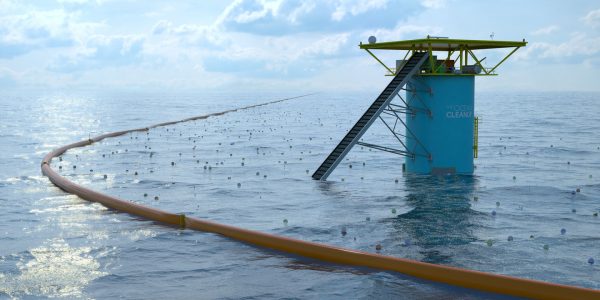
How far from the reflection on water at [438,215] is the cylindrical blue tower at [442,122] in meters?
1.17

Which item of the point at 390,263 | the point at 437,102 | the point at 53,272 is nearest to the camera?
the point at 390,263

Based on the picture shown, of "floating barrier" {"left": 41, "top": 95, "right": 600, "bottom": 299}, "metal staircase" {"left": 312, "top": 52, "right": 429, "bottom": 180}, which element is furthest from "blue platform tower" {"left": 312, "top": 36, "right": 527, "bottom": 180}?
"floating barrier" {"left": 41, "top": 95, "right": 600, "bottom": 299}

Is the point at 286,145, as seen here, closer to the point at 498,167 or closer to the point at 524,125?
the point at 498,167

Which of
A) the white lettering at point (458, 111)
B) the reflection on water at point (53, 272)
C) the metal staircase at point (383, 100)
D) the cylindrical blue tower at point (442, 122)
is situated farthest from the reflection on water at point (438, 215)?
the reflection on water at point (53, 272)

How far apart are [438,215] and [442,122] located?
11.3 metres

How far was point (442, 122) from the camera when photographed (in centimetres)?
4428

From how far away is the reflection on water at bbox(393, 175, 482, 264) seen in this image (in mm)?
28656

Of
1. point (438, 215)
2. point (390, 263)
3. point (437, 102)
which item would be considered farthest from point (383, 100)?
point (390, 263)

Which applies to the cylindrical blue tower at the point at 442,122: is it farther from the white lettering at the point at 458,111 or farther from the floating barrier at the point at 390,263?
the floating barrier at the point at 390,263

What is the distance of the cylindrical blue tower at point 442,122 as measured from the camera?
1740 inches

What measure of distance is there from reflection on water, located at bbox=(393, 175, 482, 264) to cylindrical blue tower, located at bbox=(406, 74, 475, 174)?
1.17 metres

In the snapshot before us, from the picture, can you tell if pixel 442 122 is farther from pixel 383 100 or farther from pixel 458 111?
pixel 383 100

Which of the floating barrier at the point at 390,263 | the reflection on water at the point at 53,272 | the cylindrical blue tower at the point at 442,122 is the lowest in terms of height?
the reflection on water at the point at 53,272

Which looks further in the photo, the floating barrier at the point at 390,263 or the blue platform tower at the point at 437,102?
the blue platform tower at the point at 437,102
